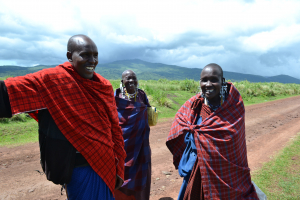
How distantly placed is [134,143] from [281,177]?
331cm

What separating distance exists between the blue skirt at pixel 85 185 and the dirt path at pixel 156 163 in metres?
1.96

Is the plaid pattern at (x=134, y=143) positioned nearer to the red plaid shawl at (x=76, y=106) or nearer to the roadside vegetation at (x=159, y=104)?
the roadside vegetation at (x=159, y=104)

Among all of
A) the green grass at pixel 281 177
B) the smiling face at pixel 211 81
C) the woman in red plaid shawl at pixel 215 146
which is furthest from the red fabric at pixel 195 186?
the green grass at pixel 281 177

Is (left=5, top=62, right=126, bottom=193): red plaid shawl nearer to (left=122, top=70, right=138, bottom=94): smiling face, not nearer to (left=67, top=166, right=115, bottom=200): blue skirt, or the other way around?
(left=67, top=166, right=115, bottom=200): blue skirt

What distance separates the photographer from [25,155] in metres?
5.11

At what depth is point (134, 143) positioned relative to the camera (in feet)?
10.9

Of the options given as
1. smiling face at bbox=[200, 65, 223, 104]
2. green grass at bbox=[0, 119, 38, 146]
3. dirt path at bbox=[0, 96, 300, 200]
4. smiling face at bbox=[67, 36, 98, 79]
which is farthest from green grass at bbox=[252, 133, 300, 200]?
green grass at bbox=[0, 119, 38, 146]

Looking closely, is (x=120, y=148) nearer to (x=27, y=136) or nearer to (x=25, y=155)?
(x=25, y=155)

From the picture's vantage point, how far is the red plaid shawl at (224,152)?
7.70 feet

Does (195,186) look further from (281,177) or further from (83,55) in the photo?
(281,177)

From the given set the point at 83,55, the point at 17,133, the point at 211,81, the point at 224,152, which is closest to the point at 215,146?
the point at 224,152

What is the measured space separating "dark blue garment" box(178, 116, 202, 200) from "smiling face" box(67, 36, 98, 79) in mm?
1461

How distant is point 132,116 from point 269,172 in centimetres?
344

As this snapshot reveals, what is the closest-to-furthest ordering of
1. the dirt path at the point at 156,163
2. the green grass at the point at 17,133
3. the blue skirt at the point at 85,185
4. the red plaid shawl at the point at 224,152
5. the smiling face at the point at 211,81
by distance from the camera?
the blue skirt at the point at 85,185, the red plaid shawl at the point at 224,152, the smiling face at the point at 211,81, the dirt path at the point at 156,163, the green grass at the point at 17,133
